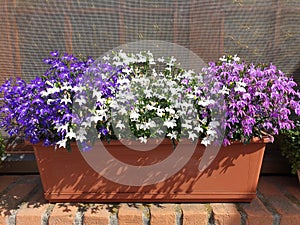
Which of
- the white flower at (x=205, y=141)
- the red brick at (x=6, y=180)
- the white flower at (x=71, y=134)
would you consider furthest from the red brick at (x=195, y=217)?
the red brick at (x=6, y=180)

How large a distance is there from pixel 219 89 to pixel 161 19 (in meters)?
0.53

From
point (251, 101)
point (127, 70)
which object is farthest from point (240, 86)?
point (127, 70)

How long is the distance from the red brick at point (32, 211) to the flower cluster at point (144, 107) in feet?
0.98

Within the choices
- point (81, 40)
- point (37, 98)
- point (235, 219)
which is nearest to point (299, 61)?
point (235, 219)

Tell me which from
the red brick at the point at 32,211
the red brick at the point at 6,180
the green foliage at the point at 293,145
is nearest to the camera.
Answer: the red brick at the point at 32,211

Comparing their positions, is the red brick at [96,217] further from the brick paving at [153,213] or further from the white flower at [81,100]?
the white flower at [81,100]

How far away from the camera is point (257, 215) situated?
1.21 metres

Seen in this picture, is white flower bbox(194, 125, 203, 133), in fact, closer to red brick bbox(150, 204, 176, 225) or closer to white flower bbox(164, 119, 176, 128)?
white flower bbox(164, 119, 176, 128)

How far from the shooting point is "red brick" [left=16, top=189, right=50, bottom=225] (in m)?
1.22

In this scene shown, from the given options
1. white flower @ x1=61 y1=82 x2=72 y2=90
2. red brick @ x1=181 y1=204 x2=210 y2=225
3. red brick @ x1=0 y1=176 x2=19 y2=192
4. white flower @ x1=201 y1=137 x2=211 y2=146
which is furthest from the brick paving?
white flower @ x1=61 y1=82 x2=72 y2=90

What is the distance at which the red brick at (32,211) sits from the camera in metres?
1.22

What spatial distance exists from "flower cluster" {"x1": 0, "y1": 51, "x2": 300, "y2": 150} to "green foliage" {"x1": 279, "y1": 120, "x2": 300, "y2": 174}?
182 mm

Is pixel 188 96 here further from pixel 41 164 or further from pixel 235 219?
pixel 41 164

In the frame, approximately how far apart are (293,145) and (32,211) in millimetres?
1167
